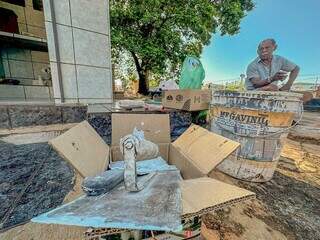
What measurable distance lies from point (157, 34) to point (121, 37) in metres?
1.34

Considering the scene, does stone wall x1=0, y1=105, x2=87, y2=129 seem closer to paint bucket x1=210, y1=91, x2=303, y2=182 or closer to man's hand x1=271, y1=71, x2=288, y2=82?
paint bucket x1=210, y1=91, x2=303, y2=182

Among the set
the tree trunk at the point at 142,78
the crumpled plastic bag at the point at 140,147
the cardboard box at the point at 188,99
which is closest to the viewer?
the crumpled plastic bag at the point at 140,147

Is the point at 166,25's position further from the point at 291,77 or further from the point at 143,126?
the point at 143,126

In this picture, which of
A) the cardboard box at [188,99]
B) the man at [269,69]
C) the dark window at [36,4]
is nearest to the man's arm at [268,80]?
the man at [269,69]

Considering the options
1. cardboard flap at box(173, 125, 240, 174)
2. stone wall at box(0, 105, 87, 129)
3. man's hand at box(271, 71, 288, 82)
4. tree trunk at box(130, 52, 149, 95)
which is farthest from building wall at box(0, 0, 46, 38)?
man's hand at box(271, 71, 288, 82)

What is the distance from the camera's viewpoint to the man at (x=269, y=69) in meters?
1.67

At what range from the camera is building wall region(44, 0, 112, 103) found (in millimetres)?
2973

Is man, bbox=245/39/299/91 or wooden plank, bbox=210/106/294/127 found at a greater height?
man, bbox=245/39/299/91

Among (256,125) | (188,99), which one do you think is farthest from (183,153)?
(188,99)

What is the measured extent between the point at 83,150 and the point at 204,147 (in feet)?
2.55

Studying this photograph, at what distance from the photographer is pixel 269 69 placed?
5.74 feet

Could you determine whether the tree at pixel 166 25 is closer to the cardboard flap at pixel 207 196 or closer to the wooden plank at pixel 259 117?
the wooden plank at pixel 259 117

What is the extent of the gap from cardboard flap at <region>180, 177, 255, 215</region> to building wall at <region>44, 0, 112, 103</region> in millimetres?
3092

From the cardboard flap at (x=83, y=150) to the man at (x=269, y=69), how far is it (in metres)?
1.58
